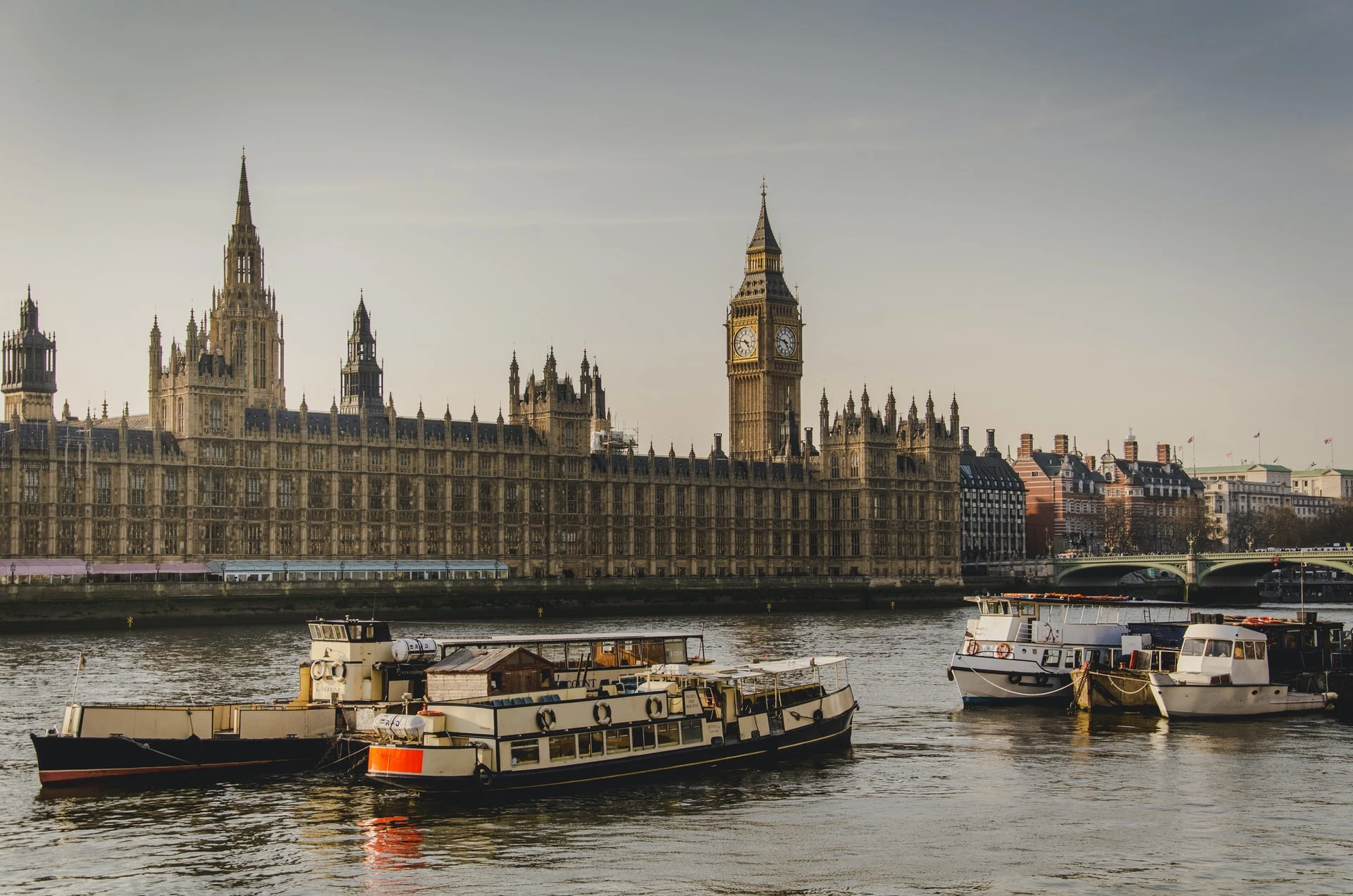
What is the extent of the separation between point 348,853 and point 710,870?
8.34 m

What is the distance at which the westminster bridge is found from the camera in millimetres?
147500

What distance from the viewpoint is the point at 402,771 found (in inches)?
1742

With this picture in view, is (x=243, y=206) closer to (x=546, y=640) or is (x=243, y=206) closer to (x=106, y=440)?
(x=106, y=440)

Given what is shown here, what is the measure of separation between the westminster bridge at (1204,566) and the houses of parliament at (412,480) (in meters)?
14.1

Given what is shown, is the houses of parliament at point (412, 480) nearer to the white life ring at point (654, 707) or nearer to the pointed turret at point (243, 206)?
the pointed turret at point (243, 206)

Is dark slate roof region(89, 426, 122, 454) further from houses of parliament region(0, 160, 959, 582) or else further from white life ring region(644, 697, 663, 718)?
white life ring region(644, 697, 663, 718)

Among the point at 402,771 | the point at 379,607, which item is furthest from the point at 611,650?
the point at 379,607

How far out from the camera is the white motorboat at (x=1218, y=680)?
61.2 metres

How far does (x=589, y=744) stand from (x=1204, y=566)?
13109cm

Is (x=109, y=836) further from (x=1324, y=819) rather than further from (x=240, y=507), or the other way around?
(x=240, y=507)

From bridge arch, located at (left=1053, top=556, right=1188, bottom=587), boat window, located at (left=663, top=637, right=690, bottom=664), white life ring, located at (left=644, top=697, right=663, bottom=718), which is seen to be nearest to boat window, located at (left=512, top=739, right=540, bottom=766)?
white life ring, located at (left=644, top=697, right=663, bottom=718)


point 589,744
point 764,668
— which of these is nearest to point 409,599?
point 764,668

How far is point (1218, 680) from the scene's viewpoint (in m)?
61.2

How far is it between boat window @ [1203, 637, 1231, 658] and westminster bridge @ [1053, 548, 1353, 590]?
3174 inches
